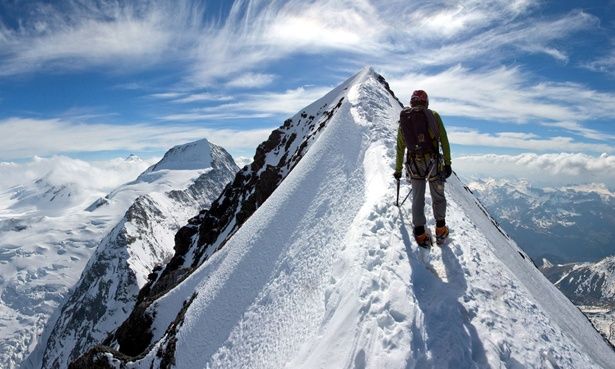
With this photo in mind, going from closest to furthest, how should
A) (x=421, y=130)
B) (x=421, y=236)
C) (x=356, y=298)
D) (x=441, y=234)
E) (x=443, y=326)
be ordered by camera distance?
(x=443, y=326) < (x=356, y=298) < (x=421, y=236) < (x=421, y=130) < (x=441, y=234)

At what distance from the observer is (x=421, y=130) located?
36.6 feet

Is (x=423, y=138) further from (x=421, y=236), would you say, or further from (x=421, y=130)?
(x=421, y=236)

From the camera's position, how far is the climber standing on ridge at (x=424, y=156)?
1109 centimetres

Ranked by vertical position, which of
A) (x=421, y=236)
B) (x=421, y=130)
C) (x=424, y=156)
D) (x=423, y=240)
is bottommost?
(x=423, y=240)

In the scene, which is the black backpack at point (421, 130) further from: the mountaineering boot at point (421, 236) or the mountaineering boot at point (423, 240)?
the mountaineering boot at point (423, 240)

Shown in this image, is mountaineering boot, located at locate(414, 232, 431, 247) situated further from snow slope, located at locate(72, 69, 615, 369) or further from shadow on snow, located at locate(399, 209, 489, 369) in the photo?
shadow on snow, located at locate(399, 209, 489, 369)

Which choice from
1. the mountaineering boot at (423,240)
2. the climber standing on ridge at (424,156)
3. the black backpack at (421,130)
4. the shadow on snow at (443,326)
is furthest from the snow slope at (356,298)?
the black backpack at (421,130)

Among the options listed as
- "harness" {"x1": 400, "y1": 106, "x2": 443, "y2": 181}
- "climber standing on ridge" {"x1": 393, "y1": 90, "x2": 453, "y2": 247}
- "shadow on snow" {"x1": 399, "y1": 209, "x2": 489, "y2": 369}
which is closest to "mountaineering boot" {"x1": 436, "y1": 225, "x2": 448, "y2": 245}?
"climber standing on ridge" {"x1": 393, "y1": 90, "x2": 453, "y2": 247}

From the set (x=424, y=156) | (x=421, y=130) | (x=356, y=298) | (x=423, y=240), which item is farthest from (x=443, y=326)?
(x=421, y=130)

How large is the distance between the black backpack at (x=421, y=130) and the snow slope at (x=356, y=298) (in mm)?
2555

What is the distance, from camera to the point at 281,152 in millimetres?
57312

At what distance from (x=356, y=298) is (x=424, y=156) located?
4670 millimetres

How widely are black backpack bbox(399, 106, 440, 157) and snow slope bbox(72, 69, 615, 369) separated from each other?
2.55 meters

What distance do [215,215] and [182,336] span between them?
4838cm
